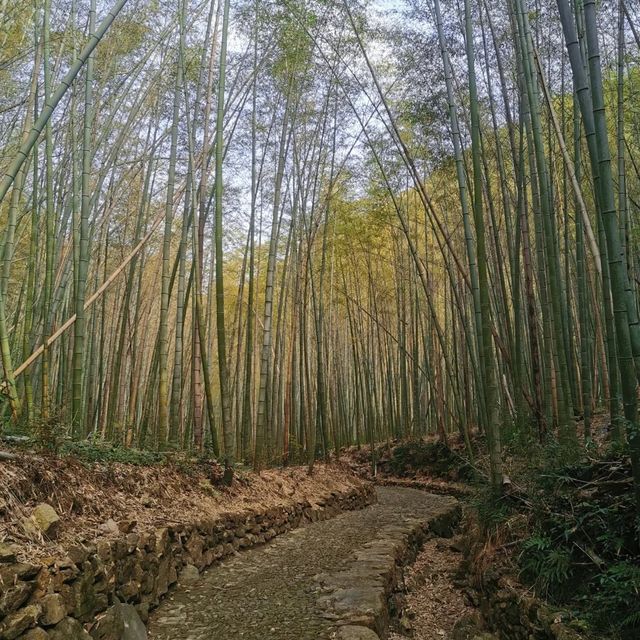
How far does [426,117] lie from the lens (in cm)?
552

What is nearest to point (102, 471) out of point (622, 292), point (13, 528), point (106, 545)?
point (106, 545)

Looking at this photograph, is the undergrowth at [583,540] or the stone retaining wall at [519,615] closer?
the undergrowth at [583,540]

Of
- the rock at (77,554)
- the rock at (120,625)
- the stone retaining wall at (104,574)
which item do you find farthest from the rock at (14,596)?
the rock at (120,625)

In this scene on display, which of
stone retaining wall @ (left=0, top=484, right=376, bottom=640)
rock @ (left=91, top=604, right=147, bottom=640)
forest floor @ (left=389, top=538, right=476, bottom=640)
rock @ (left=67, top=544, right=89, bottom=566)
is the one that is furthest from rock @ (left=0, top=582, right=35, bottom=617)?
forest floor @ (left=389, top=538, right=476, bottom=640)

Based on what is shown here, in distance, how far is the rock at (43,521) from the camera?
1.88 m

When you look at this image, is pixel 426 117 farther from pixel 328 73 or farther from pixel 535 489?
pixel 535 489

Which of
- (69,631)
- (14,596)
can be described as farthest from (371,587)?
(14,596)

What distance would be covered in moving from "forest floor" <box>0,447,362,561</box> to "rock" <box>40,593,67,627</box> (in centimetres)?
15

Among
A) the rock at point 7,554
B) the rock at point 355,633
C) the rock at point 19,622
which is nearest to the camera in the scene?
the rock at point 19,622

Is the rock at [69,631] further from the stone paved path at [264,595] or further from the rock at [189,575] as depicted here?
the rock at [189,575]

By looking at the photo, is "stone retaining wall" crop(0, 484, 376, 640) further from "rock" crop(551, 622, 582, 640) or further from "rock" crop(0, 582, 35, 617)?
"rock" crop(551, 622, 582, 640)

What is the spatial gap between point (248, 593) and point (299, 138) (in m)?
5.39

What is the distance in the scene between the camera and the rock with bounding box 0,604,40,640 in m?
1.48

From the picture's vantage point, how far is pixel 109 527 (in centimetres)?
230
